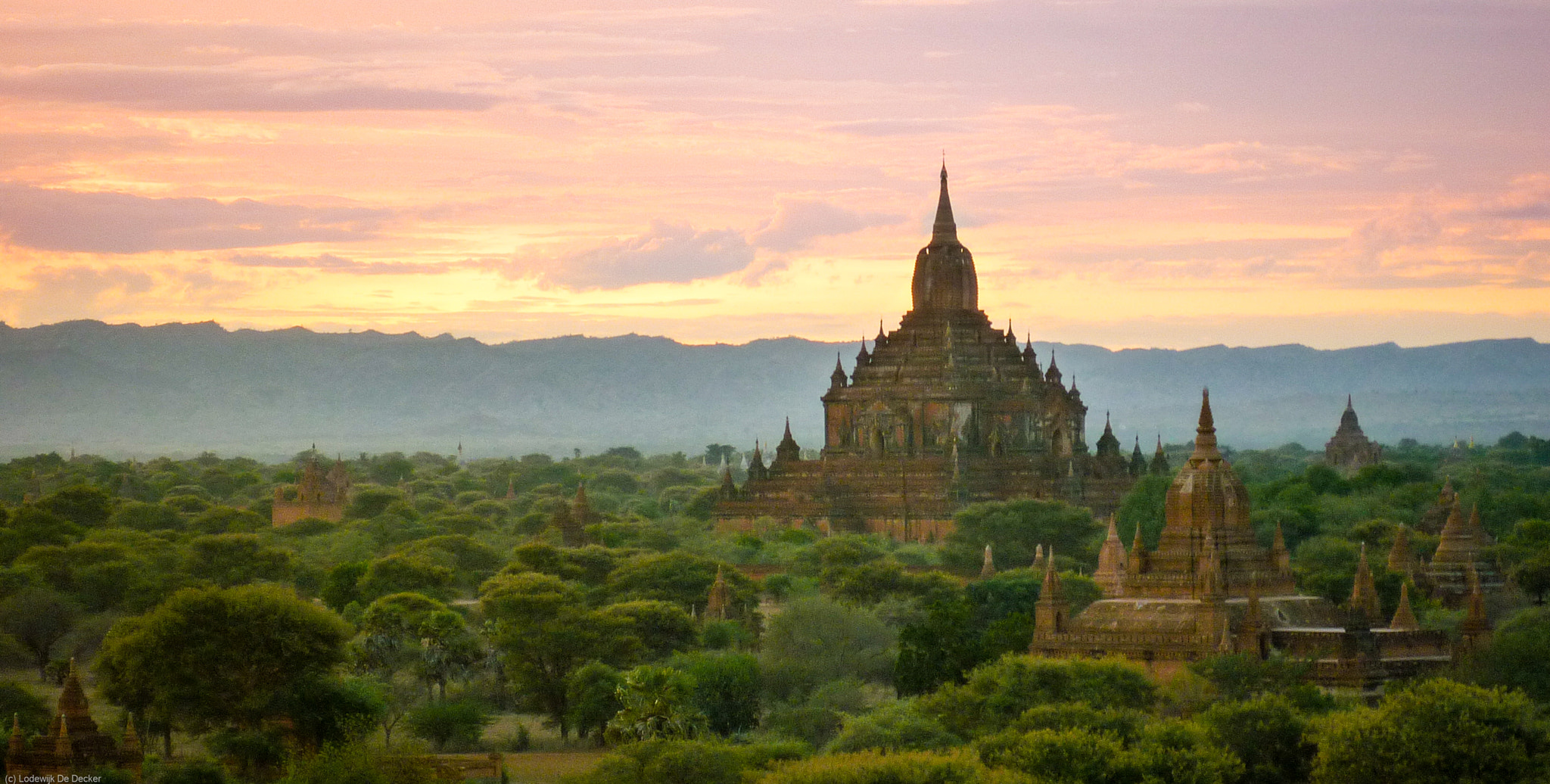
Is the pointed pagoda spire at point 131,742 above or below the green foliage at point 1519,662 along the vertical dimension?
below

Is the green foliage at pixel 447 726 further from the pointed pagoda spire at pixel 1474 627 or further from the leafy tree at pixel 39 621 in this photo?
the pointed pagoda spire at pixel 1474 627

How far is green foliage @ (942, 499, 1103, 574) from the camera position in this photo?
313ft

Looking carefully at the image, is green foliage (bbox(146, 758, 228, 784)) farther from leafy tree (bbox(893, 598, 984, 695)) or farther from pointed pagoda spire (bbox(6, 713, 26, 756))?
leafy tree (bbox(893, 598, 984, 695))

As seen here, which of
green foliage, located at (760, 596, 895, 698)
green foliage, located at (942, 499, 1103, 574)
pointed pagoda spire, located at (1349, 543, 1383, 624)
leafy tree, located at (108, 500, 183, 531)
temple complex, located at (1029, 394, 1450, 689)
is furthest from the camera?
leafy tree, located at (108, 500, 183, 531)

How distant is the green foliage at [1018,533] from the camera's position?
95375 mm

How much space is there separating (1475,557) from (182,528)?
180ft

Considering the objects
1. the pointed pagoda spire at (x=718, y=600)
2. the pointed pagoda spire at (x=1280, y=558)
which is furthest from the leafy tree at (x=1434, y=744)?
the pointed pagoda spire at (x=718, y=600)

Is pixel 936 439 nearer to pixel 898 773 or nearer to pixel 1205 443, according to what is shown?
pixel 1205 443

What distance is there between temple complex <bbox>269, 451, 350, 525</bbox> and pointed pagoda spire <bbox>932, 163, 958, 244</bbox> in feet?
97.0

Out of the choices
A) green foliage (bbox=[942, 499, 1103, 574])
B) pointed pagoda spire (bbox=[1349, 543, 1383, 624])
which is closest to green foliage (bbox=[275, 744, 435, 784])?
pointed pagoda spire (bbox=[1349, 543, 1383, 624])

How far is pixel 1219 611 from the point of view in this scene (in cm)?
5797

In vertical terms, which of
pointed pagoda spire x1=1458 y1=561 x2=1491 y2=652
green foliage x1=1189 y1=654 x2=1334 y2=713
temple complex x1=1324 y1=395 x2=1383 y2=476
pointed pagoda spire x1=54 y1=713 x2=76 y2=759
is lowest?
pointed pagoda spire x1=54 y1=713 x2=76 y2=759

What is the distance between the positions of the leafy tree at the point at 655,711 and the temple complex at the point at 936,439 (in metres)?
43.9

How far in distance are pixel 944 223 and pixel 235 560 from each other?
3414cm
